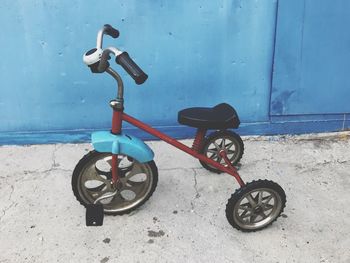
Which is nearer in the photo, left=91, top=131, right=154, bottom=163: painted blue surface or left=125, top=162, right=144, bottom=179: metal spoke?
left=91, top=131, right=154, bottom=163: painted blue surface

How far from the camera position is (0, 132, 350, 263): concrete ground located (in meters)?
2.68

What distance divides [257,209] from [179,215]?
561 mm

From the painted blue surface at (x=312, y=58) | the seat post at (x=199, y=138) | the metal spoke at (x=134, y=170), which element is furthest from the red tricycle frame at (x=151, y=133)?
the painted blue surface at (x=312, y=58)

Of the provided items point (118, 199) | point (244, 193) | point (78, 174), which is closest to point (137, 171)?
point (118, 199)

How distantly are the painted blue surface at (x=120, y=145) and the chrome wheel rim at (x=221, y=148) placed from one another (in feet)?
2.31

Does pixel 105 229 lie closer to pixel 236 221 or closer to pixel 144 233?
pixel 144 233

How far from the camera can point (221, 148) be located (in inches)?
131

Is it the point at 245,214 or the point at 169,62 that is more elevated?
the point at 169,62

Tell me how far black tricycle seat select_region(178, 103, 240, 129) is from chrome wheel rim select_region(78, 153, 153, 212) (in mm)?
421

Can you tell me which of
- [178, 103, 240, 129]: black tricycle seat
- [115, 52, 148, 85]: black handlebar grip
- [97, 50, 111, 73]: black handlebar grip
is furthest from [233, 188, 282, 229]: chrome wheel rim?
[97, 50, 111, 73]: black handlebar grip

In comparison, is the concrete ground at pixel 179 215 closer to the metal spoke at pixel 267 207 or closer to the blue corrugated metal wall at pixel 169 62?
the metal spoke at pixel 267 207

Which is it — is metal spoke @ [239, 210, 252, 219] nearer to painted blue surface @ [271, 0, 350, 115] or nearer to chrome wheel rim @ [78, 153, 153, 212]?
chrome wheel rim @ [78, 153, 153, 212]

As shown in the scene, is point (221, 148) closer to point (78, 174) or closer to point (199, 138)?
point (199, 138)

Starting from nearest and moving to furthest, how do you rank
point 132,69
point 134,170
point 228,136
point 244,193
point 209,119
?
point 132,69
point 244,193
point 209,119
point 134,170
point 228,136
